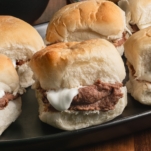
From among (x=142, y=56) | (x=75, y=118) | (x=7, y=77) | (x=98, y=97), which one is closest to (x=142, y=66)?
(x=142, y=56)

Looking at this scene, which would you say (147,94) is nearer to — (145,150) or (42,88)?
(145,150)

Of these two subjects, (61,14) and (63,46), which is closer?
(63,46)

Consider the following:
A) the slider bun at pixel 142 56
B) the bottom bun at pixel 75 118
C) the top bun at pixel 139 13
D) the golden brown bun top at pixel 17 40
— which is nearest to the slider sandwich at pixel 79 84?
the bottom bun at pixel 75 118

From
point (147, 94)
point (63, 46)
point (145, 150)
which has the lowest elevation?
point (145, 150)

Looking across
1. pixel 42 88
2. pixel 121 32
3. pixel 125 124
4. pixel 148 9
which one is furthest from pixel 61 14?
pixel 125 124

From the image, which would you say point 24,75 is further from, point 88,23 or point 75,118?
point 75,118
